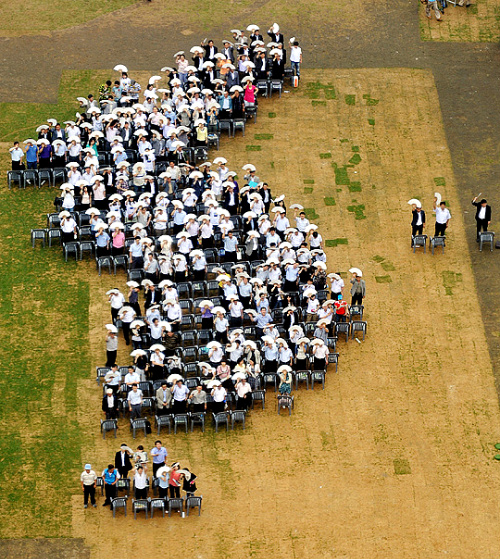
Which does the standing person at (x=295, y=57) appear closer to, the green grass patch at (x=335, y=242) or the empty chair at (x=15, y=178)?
the green grass patch at (x=335, y=242)

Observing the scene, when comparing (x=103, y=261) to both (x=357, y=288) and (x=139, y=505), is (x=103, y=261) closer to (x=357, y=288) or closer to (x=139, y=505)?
(x=357, y=288)

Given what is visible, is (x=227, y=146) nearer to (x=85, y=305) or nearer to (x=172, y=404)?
(x=85, y=305)

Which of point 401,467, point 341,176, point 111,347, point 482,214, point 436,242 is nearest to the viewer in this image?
point 401,467

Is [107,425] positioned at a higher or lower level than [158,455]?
lower

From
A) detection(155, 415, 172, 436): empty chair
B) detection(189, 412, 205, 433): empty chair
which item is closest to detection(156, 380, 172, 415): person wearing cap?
detection(155, 415, 172, 436): empty chair

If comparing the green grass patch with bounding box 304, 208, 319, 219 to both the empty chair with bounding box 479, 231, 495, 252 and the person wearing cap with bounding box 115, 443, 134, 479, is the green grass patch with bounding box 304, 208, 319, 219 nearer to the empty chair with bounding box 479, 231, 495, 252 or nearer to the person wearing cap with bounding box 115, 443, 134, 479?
the empty chair with bounding box 479, 231, 495, 252

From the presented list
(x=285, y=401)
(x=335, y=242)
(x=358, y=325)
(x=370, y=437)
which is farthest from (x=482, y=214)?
(x=285, y=401)
